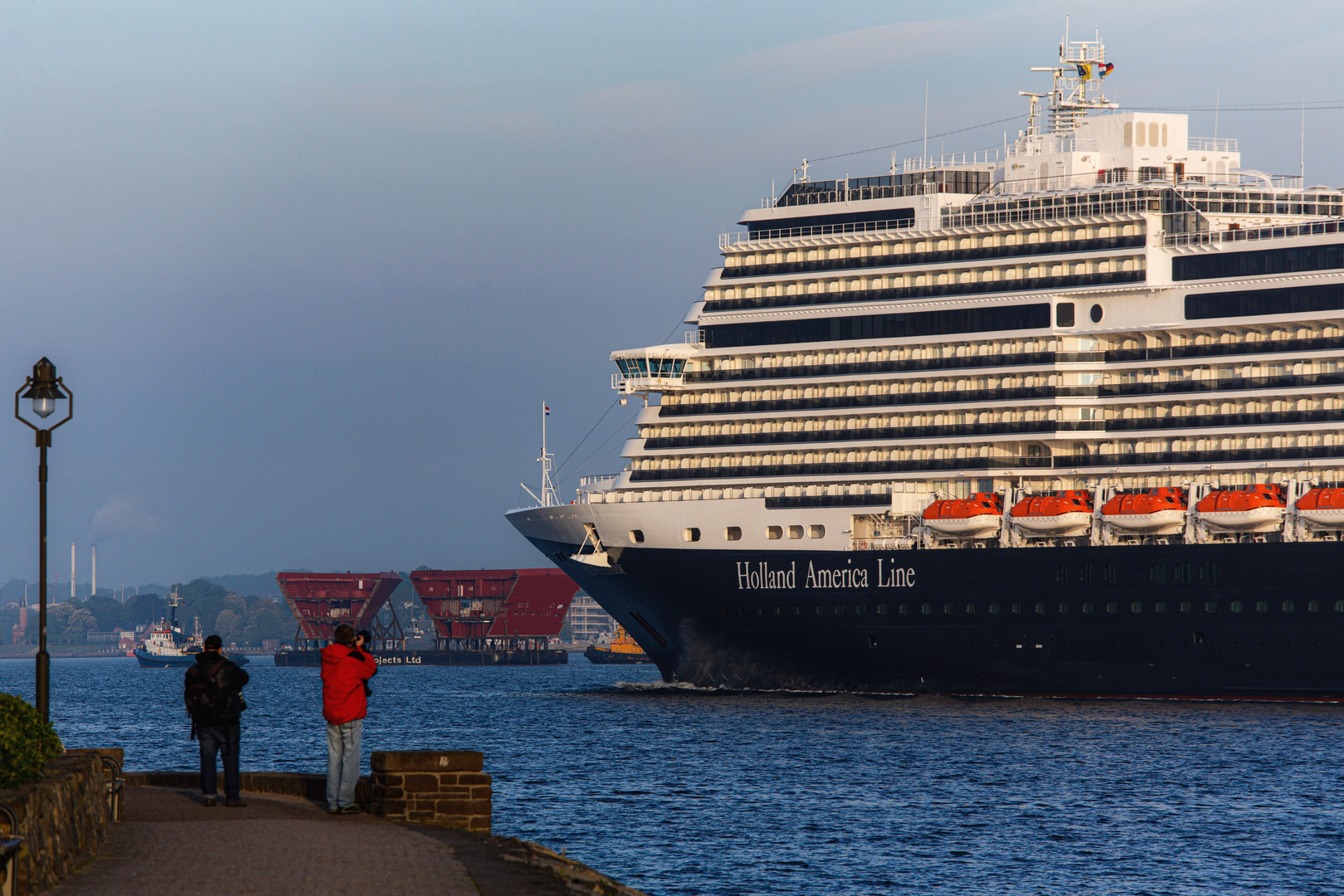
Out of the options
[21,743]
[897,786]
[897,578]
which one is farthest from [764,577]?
[21,743]

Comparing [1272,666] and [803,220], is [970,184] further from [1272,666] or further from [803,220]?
[1272,666]

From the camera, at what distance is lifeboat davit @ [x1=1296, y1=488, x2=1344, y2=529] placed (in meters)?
54.5

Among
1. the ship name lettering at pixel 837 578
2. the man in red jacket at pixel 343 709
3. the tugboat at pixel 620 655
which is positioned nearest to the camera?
the man in red jacket at pixel 343 709

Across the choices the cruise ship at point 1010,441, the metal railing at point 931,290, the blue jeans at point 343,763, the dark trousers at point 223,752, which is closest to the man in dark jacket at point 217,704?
the dark trousers at point 223,752

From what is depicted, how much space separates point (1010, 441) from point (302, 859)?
47769mm

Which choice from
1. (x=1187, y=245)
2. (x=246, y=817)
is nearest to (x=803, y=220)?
(x=1187, y=245)

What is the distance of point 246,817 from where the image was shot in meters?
19.8

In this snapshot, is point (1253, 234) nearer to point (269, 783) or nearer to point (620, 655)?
point (269, 783)

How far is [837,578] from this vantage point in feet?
200

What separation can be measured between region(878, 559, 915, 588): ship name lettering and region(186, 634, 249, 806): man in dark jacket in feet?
135

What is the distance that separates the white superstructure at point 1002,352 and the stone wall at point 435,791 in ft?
136

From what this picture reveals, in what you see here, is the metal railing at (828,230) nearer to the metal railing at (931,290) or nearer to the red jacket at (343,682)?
the metal railing at (931,290)

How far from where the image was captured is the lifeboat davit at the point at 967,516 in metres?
59.3

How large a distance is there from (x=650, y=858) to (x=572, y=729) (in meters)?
28.4
